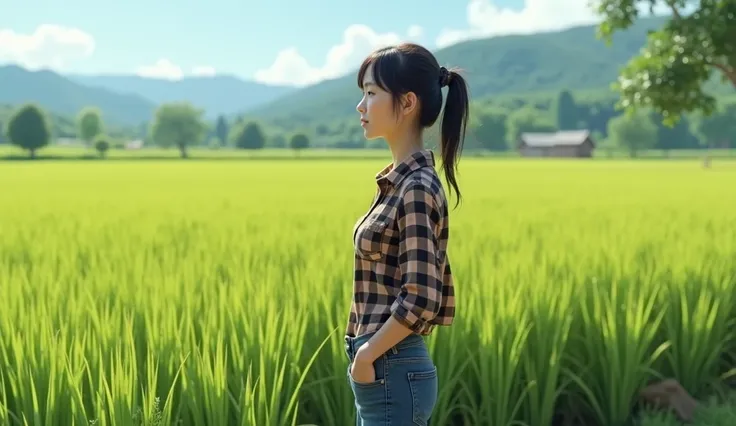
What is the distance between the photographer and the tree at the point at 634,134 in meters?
117

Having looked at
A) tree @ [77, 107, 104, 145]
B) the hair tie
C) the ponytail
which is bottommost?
the ponytail

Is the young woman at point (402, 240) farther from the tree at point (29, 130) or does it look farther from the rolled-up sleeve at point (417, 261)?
the tree at point (29, 130)

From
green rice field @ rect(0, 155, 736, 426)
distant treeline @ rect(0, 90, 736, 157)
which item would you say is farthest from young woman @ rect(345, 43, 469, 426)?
distant treeline @ rect(0, 90, 736, 157)

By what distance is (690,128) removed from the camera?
433ft

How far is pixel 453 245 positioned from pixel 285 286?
224 centimetres

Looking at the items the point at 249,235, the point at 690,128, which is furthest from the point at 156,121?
the point at 249,235

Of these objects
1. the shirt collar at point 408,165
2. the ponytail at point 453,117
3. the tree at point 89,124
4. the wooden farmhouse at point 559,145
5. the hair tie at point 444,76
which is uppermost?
the tree at point 89,124

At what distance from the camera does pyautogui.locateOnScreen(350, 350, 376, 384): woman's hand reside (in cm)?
163

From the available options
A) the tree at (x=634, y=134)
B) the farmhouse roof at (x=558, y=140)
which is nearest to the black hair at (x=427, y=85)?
the farmhouse roof at (x=558, y=140)

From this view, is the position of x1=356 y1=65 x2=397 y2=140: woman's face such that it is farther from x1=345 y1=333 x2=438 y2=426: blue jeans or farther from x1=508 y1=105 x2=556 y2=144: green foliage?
x1=508 y1=105 x2=556 y2=144: green foliage

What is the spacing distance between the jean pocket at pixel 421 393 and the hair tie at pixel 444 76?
704 mm

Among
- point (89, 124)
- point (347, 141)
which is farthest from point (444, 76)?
point (347, 141)

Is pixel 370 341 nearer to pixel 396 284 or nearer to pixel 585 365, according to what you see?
pixel 396 284

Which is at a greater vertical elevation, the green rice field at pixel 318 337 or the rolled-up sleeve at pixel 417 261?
the rolled-up sleeve at pixel 417 261
